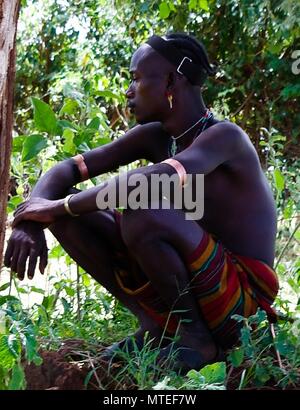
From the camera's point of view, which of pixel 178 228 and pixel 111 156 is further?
pixel 111 156

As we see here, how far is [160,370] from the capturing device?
105 inches

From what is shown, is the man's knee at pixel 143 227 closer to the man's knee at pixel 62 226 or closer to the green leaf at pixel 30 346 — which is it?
the man's knee at pixel 62 226

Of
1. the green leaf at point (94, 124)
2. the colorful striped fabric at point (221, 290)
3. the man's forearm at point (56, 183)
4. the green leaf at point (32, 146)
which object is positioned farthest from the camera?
the green leaf at point (94, 124)

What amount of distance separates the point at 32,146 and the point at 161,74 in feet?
2.71

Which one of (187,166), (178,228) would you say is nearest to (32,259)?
(178,228)

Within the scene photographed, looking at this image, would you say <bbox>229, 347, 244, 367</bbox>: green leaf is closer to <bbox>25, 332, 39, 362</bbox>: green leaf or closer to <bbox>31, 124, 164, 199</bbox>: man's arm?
<bbox>25, 332, 39, 362</bbox>: green leaf

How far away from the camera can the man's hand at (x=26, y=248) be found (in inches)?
112

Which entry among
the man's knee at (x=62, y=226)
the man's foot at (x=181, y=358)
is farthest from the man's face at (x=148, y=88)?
the man's foot at (x=181, y=358)

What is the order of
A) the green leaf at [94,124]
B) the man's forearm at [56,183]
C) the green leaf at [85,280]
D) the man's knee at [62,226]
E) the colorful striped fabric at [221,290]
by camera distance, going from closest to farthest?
the colorful striped fabric at [221,290]
the man's knee at [62,226]
the man's forearm at [56,183]
the green leaf at [94,124]
the green leaf at [85,280]

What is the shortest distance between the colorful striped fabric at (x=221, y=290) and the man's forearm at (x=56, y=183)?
42 centimetres

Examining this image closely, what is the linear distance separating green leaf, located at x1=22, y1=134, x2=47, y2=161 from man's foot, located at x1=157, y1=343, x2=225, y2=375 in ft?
3.89

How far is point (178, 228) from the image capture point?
8.96 ft

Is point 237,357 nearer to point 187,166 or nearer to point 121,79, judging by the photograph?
point 187,166

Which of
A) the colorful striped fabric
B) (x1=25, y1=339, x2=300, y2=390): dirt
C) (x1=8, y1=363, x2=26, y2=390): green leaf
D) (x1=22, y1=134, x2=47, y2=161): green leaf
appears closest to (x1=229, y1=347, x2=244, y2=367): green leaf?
(x1=25, y1=339, x2=300, y2=390): dirt
